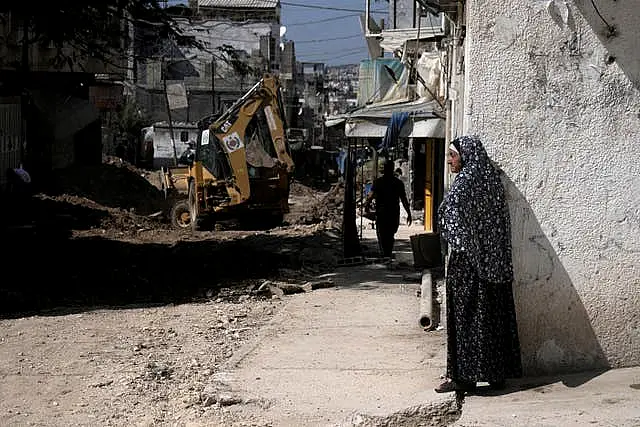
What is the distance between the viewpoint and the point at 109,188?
3053 centimetres

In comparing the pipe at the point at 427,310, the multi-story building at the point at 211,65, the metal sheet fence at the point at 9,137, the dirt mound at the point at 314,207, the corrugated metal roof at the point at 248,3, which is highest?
the corrugated metal roof at the point at 248,3

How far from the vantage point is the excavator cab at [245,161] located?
21.5m

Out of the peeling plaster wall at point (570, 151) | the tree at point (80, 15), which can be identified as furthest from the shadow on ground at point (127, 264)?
the peeling plaster wall at point (570, 151)

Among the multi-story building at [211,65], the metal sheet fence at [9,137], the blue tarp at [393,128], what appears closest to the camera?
the blue tarp at [393,128]

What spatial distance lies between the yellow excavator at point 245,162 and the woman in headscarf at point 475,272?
1525 cm

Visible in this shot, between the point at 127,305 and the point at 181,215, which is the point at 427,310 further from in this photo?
the point at 181,215

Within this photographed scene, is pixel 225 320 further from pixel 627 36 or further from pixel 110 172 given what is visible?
pixel 110 172

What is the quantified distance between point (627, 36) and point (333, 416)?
3.34 meters

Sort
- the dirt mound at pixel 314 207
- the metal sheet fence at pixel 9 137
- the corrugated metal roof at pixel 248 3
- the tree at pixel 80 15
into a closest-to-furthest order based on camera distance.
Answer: the tree at pixel 80 15, the metal sheet fence at pixel 9 137, the dirt mound at pixel 314 207, the corrugated metal roof at pixel 248 3

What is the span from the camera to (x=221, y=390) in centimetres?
717

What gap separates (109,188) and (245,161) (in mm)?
10105

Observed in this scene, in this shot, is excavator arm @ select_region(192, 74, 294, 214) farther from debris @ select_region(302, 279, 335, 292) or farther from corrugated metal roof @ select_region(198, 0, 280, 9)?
corrugated metal roof @ select_region(198, 0, 280, 9)

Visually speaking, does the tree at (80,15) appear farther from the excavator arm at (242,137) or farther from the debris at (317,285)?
the debris at (317,285)

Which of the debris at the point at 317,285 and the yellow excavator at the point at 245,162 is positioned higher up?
the yellow excavator at the point at 245,162
